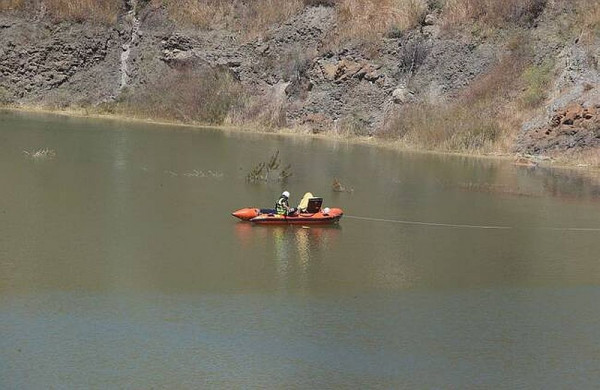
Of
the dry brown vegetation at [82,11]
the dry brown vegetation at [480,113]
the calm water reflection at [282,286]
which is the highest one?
the dry brown vegetation at [82,11]

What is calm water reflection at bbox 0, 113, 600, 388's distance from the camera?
12.0 metres

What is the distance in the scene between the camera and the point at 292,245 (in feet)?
63.5

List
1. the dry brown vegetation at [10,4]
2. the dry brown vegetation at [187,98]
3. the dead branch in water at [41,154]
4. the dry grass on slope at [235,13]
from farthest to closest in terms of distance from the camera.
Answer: the dry brown vegetation at [10,4], the dry grass on slope at [235,13], the dry brown vegetation at [187,98], the dead branch in water at [41,154]

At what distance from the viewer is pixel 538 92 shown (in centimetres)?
4088

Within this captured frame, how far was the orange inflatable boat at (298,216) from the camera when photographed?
68.5 ft

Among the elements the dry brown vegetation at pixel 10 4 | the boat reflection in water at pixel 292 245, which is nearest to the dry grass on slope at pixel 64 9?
the dry brown vegetation at pixel 10 4

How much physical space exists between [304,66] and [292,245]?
32120mm

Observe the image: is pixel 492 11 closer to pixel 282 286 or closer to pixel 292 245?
pixel 292 245

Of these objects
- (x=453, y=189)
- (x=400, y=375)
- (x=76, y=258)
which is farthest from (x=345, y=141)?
(x=400, y=375)

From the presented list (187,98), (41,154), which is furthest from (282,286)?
(187,98)

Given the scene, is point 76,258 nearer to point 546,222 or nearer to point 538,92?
point 546,222

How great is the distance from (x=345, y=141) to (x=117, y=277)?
96.0 ft

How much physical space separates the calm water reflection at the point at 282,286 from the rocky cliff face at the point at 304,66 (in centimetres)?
1275

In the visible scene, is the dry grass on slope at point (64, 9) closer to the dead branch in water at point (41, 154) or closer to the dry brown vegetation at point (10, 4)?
the dry brown vegetation at point (10, 4)
